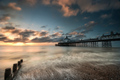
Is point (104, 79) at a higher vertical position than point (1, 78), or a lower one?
higher

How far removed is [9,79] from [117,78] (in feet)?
24.3

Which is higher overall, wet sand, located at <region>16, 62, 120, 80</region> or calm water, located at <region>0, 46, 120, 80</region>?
wet sand, located at <region>16, 62, 120, 80</region>

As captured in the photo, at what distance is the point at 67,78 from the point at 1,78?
231 inches

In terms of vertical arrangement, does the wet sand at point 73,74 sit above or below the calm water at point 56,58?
above

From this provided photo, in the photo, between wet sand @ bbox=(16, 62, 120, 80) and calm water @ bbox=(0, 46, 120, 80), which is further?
calm water @ bbox=(0, 46, 120, 80)

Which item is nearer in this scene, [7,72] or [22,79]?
[7,72]

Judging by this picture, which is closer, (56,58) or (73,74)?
(73,74)

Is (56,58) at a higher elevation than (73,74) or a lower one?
lower

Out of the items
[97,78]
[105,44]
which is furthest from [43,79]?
[105,44]

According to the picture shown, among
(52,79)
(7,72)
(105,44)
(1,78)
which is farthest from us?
(105,44)

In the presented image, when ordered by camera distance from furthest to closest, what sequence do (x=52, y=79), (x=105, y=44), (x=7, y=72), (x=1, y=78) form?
(x=105, y=44), (x=1, y=78), (x=52, y=79), (x=7, y=72)

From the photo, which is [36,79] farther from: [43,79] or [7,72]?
[7,72]

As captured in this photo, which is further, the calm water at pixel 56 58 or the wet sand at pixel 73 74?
the calm water at pixel 56 58

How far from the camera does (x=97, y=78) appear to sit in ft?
15.2
